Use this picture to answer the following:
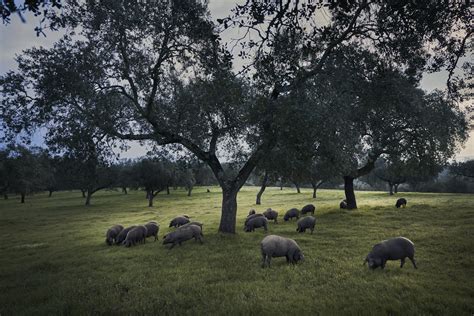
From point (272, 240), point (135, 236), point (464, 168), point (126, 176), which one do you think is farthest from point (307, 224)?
point (464, 168)

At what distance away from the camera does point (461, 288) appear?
29.9 feet

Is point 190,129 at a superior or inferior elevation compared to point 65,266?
superior

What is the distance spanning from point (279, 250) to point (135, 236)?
11.0m

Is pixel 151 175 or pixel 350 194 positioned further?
pixel 151 175

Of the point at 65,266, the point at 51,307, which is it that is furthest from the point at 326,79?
the point at 65,266

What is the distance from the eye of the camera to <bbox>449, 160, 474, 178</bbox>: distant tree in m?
63.8

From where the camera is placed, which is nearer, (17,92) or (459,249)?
(459,249)

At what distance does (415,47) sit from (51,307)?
16270 millimetres

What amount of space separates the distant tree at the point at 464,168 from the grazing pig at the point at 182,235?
239 feet

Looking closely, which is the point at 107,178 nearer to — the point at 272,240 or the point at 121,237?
the point at 121,237

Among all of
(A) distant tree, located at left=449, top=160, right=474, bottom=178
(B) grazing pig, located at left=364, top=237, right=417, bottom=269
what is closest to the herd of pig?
(B) grazing pig, located at left=364, top=237, right=417, bottom=269

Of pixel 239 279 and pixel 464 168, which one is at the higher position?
pixel 464 168

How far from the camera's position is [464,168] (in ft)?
212

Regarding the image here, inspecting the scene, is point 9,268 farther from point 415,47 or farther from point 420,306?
point 415,47
